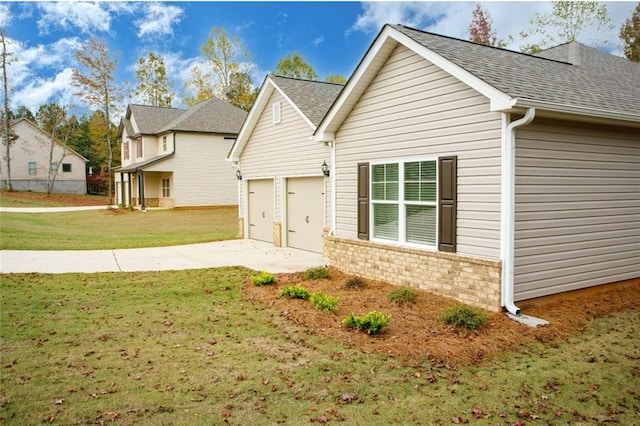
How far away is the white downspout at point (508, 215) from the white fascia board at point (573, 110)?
387 millimetres

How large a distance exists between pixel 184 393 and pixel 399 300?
4018 millimetres

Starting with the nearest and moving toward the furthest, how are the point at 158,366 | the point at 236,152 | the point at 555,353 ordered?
1. the point at 158,366
2. the point at 555,353
3. the point at 236,152

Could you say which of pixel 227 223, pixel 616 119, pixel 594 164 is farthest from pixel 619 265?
pixel 227 223

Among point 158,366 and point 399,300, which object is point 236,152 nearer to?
point 399,300

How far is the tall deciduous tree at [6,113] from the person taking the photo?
125ft

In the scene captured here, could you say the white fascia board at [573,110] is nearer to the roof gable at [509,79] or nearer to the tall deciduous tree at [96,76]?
the roof gable at [509,79]

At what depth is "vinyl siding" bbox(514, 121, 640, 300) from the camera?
6938 mm

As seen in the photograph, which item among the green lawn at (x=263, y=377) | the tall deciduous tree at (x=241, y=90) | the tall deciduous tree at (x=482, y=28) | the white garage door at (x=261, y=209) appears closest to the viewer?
the green lawn at (x=263, y=377)

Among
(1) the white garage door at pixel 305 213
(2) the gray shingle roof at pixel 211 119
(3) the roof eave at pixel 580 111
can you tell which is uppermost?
(2) the gray shingle roof at pixel 211 119

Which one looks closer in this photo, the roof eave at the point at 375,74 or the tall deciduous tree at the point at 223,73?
the roof eave at the point at 375,74

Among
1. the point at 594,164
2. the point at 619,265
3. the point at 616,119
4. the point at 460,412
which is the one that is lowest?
the point at 460,412

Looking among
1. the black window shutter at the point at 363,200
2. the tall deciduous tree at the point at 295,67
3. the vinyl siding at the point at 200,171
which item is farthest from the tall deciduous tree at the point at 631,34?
the black window shutter at the point at 363,200

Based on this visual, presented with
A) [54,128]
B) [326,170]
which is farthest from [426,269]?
[54,128]

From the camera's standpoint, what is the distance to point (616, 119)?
7273 millimetres
